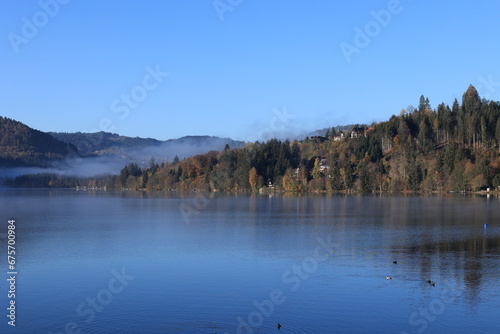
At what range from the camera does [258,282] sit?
30938 mm

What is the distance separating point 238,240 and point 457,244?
765 inches

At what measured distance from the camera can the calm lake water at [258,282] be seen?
2334cm

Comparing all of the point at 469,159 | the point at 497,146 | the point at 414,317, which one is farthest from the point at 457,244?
the point at 497,146

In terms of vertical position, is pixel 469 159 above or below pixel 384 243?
above

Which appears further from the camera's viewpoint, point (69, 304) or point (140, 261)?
point (140, 261)

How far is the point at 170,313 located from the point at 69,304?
5614mm

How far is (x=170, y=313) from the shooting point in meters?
24.6

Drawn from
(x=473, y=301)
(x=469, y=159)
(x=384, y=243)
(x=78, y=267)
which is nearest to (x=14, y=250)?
(x=78, y=267)

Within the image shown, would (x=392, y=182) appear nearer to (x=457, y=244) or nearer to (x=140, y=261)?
(x=457, y=244)

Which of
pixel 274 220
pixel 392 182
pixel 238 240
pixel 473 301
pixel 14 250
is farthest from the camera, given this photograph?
pixel 392 182

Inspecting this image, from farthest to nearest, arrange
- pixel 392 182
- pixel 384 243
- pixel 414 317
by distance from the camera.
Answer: pixel 392 182 → pixel 384 243 → pixel 414 317

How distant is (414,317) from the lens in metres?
23.9

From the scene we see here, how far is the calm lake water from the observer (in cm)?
2334

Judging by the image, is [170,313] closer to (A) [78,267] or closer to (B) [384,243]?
(A) [78,267]
